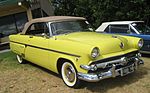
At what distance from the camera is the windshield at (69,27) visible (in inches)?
252

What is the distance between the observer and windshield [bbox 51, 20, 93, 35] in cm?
639

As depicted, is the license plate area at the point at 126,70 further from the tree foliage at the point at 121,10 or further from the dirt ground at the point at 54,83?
the tree foliage at the point at 121,10

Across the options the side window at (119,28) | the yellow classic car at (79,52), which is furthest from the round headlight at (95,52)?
the side window at (119,28)

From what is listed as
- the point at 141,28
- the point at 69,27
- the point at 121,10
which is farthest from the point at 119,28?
the point at 121,10

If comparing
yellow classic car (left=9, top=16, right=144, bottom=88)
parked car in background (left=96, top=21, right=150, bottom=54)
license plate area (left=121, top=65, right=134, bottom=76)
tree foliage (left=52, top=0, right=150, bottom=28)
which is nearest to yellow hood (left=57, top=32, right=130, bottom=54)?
yellow classic car (left=9, top=16, right=144, bottom=88)

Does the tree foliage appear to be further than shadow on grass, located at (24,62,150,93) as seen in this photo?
Yes

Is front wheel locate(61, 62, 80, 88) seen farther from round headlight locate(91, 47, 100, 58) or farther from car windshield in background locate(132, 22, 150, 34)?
car windshield in background locate(132, 22, 150, 34)

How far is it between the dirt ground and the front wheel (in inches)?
4.8

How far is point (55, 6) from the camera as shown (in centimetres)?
3038

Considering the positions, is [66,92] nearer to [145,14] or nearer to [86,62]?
[86,62]

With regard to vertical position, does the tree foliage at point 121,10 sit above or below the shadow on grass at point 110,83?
above

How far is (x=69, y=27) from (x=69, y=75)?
4.99 feet

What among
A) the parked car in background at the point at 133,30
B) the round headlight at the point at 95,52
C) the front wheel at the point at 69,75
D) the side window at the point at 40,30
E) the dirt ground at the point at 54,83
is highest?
the side window at the point at 40,30

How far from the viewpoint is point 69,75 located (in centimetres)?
570
